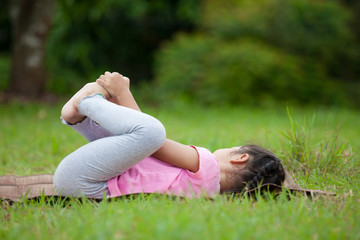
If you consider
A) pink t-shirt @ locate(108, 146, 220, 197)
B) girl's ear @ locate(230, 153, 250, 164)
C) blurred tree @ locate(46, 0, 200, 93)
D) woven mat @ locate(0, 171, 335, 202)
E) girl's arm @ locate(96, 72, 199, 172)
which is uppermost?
blurred tree @ locate(46, 0, 200, 93)

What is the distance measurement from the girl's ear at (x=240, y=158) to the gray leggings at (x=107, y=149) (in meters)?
0.42

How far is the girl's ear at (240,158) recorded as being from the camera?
205 cm

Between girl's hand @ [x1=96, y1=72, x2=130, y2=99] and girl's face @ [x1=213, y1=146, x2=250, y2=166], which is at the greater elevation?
girl's hand @ [x1=96, y1=72, x2=130, y2=99]

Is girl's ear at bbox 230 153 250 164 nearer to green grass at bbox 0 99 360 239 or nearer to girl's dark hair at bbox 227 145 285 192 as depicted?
girl's dark hair at bbox 227 145 285 192

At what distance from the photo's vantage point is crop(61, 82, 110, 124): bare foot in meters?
2.05

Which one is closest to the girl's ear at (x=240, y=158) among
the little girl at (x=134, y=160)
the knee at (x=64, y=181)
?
the little girl at (x=134, y=160)

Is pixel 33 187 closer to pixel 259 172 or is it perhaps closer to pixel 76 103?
pixel 76 103

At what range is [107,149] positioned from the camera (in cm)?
192

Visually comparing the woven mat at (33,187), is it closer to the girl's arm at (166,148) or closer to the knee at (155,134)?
the girl's arm at (166,148)

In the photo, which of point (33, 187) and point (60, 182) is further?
point (33, 187)

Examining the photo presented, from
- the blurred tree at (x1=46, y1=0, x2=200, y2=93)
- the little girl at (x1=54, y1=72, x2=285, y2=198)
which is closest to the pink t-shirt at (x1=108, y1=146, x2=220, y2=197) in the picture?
the little girl at (x1=54, y1=72, x2=285, y2=198)

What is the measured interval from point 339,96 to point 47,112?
673 cm

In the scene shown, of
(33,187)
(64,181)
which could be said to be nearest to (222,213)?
(64,181)

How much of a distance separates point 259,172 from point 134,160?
0.66 m
